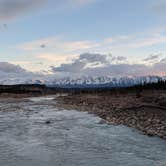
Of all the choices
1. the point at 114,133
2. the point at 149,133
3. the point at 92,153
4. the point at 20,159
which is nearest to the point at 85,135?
the point at 114,133

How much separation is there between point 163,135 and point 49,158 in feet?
30.0

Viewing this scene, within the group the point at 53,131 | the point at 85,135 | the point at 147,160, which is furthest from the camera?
the point at 53,131

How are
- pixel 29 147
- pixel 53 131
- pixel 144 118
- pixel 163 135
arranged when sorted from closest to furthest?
pixel 29 147 → pixel 163 135 → pixel 53 131 → pixel 144 118

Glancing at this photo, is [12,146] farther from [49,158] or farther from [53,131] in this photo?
[53,131]

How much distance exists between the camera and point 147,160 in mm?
16328

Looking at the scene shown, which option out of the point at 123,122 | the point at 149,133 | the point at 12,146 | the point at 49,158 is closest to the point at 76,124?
the point at 123,122

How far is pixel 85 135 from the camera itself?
2417 centimetres

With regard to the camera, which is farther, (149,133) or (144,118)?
(144,118)

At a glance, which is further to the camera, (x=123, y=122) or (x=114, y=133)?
(x=123, y=122)

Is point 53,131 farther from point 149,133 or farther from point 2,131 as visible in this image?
point 149,133

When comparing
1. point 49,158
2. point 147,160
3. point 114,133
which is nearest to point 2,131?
point 114,133

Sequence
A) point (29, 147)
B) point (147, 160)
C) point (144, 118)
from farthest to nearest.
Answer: point (144, 118) → point (29, 147) → point (147, 160)

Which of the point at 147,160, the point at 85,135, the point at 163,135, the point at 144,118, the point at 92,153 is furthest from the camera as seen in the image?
the point at 144,118

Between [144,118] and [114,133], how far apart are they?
686cm
